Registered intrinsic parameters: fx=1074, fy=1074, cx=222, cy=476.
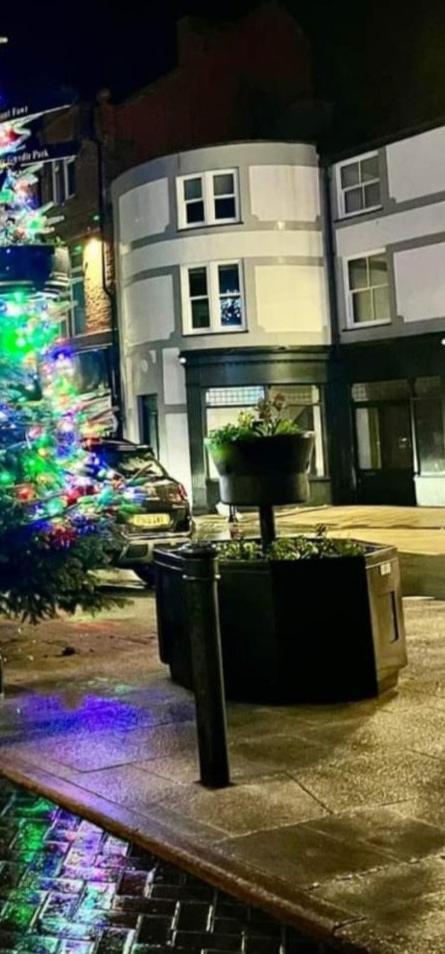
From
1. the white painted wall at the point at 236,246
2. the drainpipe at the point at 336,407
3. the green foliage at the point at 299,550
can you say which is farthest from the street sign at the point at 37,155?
the drainpipe at the point at 336,407

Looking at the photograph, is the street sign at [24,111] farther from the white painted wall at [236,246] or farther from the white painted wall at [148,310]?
the white painted wall at [148,310]

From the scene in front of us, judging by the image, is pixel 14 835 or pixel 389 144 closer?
pixel 14 835

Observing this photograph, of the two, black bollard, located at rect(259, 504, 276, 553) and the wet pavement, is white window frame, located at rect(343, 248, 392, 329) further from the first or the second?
black bollard, located at rect(259, 504, 276, 553)

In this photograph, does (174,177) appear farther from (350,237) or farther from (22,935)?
(22,935)

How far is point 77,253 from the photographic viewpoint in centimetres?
3147

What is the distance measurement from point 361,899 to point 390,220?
75.5ft

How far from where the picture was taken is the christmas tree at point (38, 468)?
8734 millimetres

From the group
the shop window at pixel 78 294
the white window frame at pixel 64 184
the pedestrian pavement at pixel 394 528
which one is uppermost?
the white window frame at pixel 64 184

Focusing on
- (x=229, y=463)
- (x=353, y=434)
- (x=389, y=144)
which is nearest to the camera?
(x=229, y=463)

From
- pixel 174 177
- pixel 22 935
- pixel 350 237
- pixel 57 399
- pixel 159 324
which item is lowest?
pixel 22 935

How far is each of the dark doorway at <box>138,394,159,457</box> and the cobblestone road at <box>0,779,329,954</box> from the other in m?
22.9

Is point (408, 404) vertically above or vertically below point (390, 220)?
below

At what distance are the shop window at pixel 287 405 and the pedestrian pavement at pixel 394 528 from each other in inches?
68.1

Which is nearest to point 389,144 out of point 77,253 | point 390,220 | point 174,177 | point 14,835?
point 390,220
